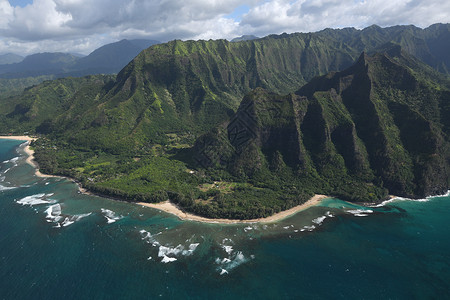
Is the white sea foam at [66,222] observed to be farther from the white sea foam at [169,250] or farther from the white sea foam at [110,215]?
the white sea foam at [169,250]

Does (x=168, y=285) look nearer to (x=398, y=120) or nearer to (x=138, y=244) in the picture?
(x=138, y=244)

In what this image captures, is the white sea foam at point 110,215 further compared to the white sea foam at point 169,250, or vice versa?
the white sea foam at point 110,215

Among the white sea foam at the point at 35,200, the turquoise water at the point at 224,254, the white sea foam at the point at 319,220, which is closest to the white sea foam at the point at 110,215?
the turquoise water at the point at 224,254

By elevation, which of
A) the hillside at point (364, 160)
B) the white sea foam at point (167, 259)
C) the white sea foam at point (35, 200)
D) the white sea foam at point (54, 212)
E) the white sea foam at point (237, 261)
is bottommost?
the white sea foam at point (167, 259)

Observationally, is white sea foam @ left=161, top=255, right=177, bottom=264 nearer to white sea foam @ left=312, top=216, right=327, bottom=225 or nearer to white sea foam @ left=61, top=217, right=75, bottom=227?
white sea foam @ left=61, top=217, right=75, bottom=227

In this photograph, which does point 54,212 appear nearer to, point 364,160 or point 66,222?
point 66,222

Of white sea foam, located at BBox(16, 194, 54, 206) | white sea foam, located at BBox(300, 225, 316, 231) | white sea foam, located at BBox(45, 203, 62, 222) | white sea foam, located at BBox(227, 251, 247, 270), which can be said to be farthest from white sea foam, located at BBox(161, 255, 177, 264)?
white sea foam, located at BBox(16, 194, 54, 206)
